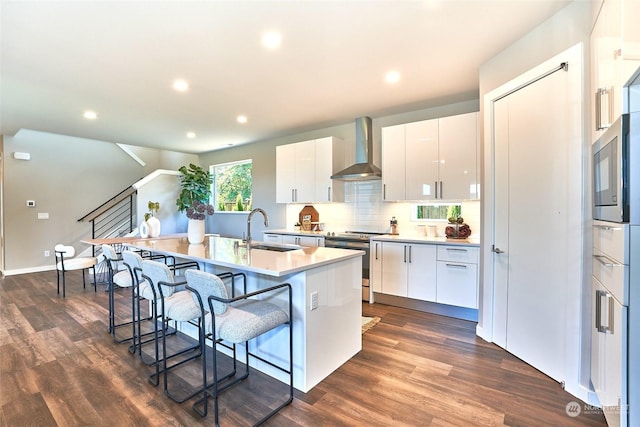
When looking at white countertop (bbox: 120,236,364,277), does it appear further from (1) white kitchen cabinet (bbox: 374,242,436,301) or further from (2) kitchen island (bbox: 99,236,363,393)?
(1) white kitchen cabinet (bbox: 374,242,436,301)

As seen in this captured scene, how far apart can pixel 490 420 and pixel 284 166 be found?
14.3 feet

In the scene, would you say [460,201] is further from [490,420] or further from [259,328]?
[259,328]

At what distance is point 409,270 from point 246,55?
2911 mm

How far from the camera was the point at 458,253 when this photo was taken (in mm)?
3330

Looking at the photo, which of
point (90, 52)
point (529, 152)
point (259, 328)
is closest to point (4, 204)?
point (90, 52)

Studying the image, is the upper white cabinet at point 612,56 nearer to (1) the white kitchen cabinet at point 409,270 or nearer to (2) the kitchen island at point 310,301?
(2) the kitchen island at point 310,301

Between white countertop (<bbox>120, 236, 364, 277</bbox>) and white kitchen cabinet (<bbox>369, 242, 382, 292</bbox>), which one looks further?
white kitchen cabinet (<bbox>369, 242, 382, 292</bbox>)

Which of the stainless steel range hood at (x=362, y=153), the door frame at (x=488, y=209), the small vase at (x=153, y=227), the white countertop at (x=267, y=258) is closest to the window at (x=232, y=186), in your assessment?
the small vase at (x=153, y=227)

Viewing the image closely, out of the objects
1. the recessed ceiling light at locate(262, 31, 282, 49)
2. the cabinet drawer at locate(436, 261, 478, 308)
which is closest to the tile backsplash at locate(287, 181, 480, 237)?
the cabinet drawer at locate(436, 261, 478, 308)

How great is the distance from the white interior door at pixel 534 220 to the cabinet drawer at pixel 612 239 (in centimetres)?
25

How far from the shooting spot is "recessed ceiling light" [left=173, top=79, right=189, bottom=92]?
126 inches

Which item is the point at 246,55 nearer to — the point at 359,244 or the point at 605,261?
the point at 359,244

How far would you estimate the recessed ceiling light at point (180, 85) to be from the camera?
3.20 meters

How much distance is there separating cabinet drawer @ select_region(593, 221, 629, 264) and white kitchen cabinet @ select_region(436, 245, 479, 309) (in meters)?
1.42
